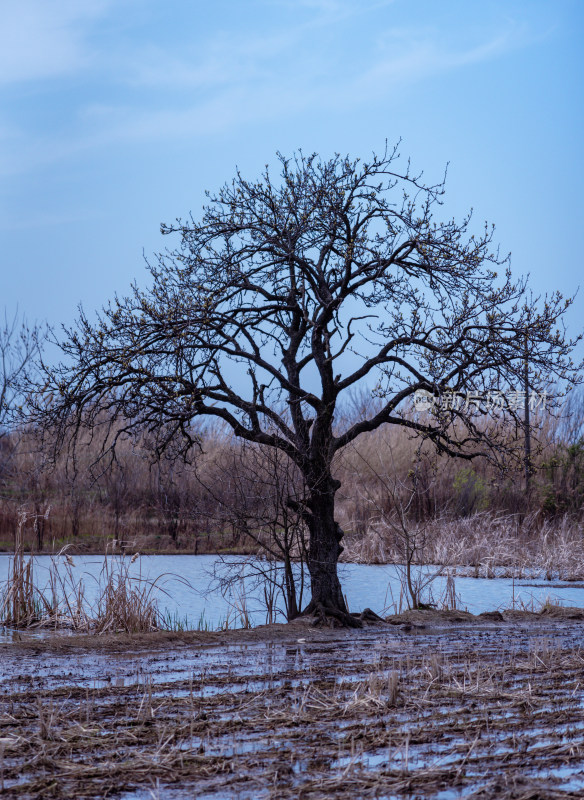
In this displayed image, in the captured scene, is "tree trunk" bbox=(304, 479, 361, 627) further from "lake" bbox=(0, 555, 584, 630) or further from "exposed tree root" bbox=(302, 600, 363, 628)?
"lake" bbox=(0, 555, 584, 630)

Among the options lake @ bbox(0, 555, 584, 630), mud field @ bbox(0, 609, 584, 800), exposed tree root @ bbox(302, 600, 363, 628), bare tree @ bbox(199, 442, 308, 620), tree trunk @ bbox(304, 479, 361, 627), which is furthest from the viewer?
lake @ bbox(0, 555, 584, 630)

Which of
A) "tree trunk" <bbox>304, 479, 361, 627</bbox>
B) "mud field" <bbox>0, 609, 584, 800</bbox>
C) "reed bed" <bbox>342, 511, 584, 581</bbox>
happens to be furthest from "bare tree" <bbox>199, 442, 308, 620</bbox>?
"reed bed" <bbox>342, 511, 584, 581</bbox>

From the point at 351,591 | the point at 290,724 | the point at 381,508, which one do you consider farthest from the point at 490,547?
the point at 290,724

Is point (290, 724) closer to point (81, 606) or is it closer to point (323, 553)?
point (323, 553)

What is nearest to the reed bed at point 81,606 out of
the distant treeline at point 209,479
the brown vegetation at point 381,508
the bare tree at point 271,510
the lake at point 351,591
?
the bare tree at point 271,510

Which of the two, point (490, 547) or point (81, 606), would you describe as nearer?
point (81, 606)

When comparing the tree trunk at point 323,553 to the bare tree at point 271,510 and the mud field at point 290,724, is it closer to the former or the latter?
the bare tree at point 271,510

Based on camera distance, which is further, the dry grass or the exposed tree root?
the exposed tree root

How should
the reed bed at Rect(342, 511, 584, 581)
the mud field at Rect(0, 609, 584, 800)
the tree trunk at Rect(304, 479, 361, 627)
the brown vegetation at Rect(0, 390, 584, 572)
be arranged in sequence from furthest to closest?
1. the brown vegetation at Rect(0, 390, 584, 572)
2. the reed bed at Rect(342, 511, 584, 581)
3. the tree trunk at Rect(304, 479, 361, 627)
4. the mud field at Rect(0, 609, 584, 800)

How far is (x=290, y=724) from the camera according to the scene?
4953 millimetres

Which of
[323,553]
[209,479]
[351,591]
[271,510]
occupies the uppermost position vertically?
[209,479]

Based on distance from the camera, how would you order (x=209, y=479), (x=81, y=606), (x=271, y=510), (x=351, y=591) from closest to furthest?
(x=81, y=606) < (x=271, y=510) < (x=351, y=591) < (x=209, y=479)

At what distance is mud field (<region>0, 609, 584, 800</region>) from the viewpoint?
3773 millimetres

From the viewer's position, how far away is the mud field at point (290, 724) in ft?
12.4
